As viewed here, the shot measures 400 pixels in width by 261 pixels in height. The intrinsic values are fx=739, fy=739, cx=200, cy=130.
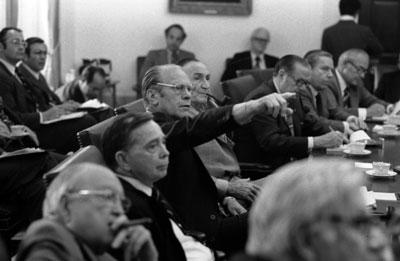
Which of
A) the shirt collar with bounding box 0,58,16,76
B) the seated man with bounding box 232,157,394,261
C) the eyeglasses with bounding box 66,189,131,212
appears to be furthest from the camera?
the shirt collar with bounding box 0,58,16,76

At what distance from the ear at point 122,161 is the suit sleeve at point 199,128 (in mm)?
454

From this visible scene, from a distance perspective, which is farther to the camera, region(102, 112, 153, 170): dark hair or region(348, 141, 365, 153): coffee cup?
region(348, 141, 365, 153): coffee cup

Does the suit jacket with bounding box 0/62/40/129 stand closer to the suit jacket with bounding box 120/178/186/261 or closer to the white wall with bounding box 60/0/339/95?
the suit jacket with bounding box 120/178/186/261

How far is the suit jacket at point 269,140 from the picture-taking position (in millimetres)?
4309

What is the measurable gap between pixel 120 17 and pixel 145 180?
6.99 m

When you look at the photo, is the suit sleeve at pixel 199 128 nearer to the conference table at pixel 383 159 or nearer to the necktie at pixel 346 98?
the conference table at pixel 383 159

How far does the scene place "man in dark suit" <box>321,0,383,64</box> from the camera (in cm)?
822

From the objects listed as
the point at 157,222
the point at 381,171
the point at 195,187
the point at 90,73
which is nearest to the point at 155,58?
the point at 90,73

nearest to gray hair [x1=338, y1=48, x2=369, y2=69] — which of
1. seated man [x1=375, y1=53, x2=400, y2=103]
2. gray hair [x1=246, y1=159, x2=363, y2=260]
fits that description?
seated man [x1=375, y1=53, x2=400, y2=103]

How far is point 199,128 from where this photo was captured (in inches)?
111

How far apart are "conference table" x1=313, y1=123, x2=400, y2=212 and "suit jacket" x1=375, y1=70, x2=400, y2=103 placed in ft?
6.02

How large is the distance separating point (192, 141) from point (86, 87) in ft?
14.9

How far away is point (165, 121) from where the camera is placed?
3.17m

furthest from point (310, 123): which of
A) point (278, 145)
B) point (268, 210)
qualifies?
point (268, 210)
